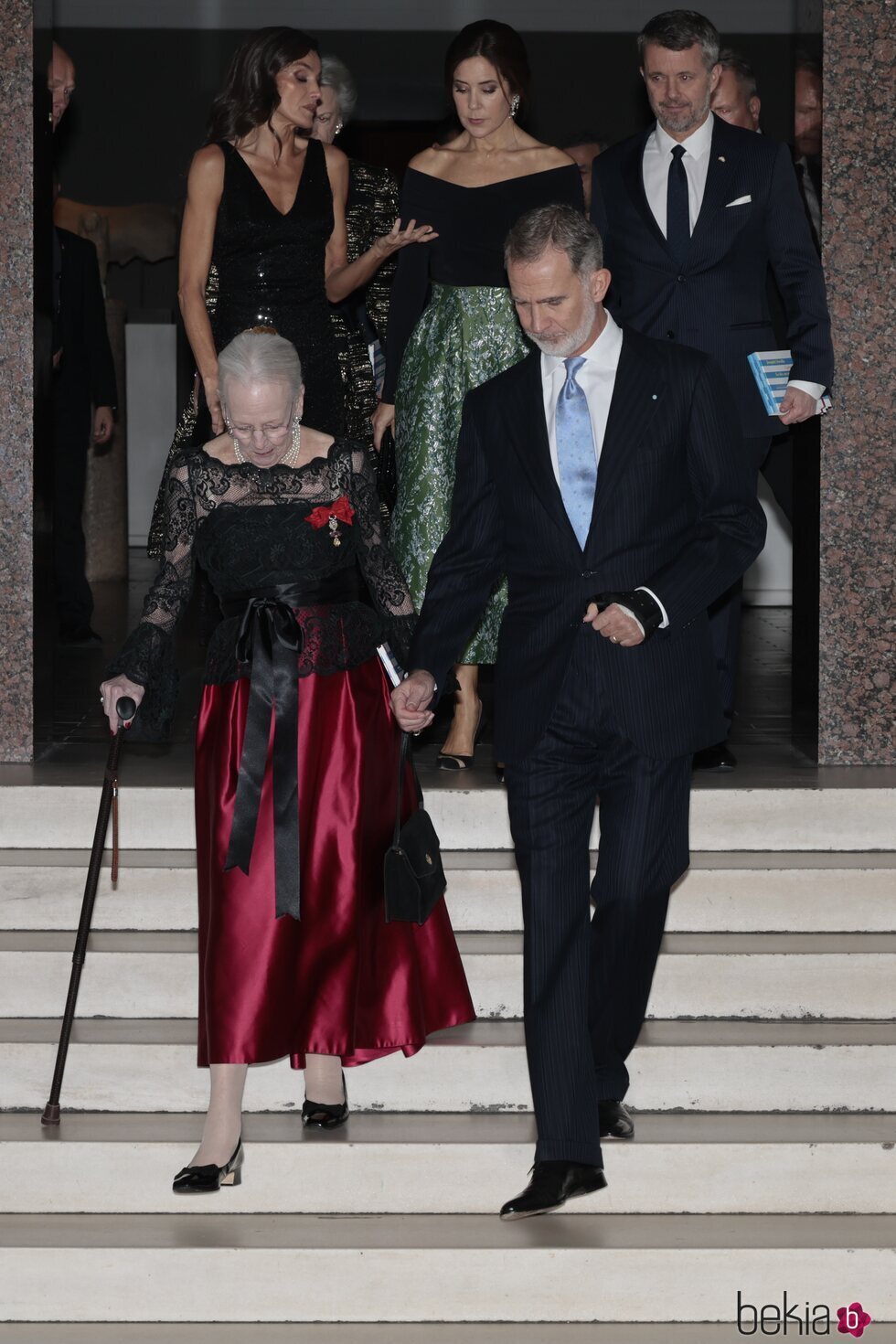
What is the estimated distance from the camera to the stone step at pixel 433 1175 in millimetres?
4262

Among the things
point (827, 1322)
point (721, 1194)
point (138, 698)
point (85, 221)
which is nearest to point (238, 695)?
point (138, 698)

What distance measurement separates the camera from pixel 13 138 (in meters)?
6.03

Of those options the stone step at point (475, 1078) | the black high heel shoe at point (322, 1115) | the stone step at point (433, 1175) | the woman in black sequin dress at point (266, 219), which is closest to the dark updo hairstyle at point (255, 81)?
the woman in black sequin dress at point (266, 219)

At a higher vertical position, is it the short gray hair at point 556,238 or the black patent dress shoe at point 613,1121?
the short gray hair at point 556,238

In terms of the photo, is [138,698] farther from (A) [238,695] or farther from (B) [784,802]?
(B) [784,802]

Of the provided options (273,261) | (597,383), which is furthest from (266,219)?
(597,383)

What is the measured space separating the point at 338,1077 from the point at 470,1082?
318 mm

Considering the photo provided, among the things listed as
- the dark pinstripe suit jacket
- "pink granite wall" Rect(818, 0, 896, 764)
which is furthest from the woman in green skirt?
the dark pinstripe suit jacket

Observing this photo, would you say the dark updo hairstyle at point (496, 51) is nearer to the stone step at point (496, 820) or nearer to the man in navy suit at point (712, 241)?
the man in navy suit at point (712, 241)

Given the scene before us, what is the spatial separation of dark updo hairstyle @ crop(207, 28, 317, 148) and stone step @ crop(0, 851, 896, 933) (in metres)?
2.09

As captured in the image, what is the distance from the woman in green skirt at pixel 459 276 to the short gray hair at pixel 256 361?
4.98 feet

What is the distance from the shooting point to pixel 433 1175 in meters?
4.30

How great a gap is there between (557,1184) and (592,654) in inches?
41.6

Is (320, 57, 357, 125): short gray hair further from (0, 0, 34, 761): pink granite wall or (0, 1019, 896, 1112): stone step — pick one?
(0, 1019, 896, 1112): stone step
